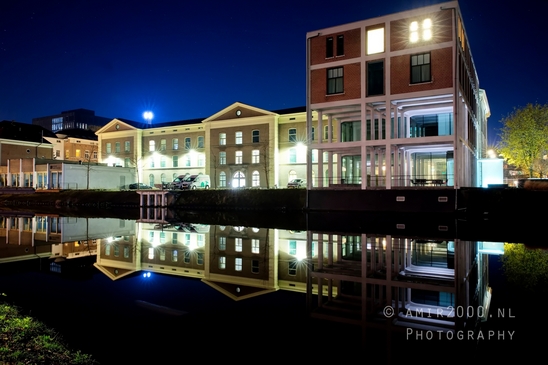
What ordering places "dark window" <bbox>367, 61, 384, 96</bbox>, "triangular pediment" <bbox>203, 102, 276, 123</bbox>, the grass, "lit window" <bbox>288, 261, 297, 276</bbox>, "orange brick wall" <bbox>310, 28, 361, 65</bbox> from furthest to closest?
"triangular pediment" <bbox>203, 102, 276, 123</bbox> < "orange brick wall" <bbox>310, 28, 361, 65</bbox> < "dark window" <bbox>367, 61, 384, 96</bbox> < "lit window" <bbox>288, 261, 297, 276</bbox> < the grass

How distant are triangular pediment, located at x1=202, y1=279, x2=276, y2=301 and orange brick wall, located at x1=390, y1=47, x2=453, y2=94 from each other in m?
25.1

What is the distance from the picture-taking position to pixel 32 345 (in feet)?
15.3

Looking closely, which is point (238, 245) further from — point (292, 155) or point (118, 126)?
point (118, 126)

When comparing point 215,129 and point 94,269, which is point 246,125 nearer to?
point 215,129

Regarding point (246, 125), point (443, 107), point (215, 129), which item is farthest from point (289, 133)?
point (443, 107)

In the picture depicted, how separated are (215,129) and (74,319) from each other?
169 feet

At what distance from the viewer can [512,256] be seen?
440 inches

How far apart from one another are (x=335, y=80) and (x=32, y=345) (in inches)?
1196

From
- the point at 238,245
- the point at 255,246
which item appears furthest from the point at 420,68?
the point at 238,245

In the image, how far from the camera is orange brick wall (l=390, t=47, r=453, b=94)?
28422mm

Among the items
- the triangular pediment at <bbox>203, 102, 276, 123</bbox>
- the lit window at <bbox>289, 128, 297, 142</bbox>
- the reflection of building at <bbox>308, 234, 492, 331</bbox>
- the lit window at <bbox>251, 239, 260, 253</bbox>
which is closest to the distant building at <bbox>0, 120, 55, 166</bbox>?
the triangular pediment at <bbox>203, 102, 276, 123</bbox>

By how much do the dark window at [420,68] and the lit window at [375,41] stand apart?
8.95 ft

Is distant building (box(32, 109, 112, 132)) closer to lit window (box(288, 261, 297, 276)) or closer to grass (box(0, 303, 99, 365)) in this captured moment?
lit window (box(288, 261, 297, 276))

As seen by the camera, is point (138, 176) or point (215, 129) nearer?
point (215, 129)
